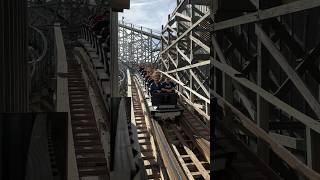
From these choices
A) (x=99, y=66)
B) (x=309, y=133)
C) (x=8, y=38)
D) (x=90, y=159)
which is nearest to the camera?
(x=309, y=133)

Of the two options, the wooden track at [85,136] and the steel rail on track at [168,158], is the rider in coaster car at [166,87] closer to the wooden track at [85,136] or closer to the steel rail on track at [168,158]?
the steel rail on track at [168,158]

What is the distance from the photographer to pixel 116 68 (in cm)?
536

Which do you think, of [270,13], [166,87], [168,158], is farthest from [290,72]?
[166,87]

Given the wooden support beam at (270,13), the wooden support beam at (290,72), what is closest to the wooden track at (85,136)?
the wooden support beam at (270,13)

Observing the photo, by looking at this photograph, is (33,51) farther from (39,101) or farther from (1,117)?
(1,117)

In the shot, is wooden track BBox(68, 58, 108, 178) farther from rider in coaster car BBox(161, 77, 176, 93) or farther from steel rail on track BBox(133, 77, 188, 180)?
rider in coaster car BBox(161, 77, 176, 93)

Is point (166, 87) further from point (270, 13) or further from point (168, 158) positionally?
point (270, 13)

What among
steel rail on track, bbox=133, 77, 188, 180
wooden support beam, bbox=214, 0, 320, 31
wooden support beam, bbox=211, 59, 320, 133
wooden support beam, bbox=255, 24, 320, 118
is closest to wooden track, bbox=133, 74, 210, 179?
steel rail on track, bbox=133, 77, 188, 180

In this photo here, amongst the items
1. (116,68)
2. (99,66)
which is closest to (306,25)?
(116,68)

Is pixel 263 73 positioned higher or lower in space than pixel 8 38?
lower

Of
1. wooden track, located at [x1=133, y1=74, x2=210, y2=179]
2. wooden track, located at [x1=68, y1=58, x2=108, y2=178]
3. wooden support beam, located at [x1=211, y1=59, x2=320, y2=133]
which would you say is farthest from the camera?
wooden track, located at [x1=133, y1=74, x2=210, y2=179]

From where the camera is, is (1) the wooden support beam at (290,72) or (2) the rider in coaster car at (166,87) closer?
(1) the wooden support beam at (290,72)

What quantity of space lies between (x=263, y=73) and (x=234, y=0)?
0.75m

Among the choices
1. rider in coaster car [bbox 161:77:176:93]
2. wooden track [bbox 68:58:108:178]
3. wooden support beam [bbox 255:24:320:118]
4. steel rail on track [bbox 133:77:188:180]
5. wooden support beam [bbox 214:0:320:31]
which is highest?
wooden support beam [bbox 214:0:320:31]
